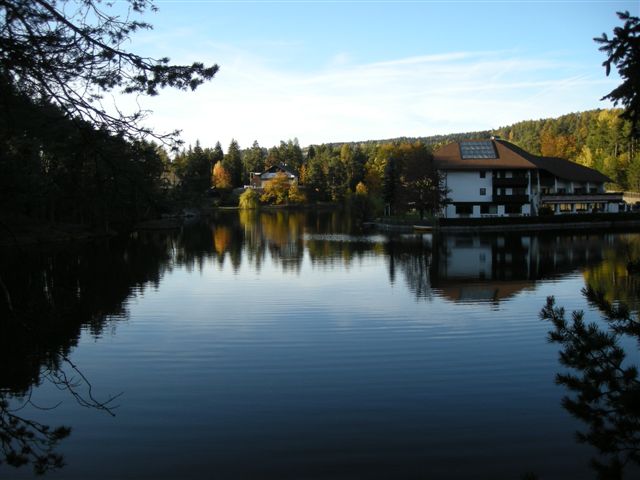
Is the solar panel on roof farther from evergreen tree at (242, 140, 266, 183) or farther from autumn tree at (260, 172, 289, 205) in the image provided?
evergreen tree at (242, 140, 266, 183)

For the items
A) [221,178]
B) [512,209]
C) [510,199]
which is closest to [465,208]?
[510,199]

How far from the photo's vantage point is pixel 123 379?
1131cm

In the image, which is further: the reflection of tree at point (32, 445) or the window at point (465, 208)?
the window at point (465, 208)

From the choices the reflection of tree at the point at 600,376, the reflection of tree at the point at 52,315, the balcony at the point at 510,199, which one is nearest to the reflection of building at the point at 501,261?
the reflection of tree at the point at 52,315

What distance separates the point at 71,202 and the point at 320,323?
31.7ft

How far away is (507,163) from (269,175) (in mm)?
71278

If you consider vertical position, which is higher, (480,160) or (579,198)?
(480,160)

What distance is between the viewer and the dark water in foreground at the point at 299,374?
304 inches

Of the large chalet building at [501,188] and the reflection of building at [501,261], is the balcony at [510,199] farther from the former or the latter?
the reflection of building at [501,261]

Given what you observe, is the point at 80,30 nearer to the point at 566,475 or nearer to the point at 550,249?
the point at 566,475

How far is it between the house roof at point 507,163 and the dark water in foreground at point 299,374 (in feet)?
122

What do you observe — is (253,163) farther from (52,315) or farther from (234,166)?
(52,315)

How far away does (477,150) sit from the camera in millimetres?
64625

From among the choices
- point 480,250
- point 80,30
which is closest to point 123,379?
point 80,30
